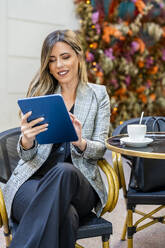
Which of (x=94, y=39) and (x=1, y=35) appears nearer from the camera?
(x=1, y=35)

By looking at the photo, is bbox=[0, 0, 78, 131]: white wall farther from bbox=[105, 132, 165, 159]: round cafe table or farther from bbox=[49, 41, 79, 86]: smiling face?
bbox=[105, 132, 165, 159]: round cafe table

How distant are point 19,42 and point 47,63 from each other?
6.03 feet

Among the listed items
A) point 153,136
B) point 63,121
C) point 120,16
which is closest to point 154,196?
point 153,136

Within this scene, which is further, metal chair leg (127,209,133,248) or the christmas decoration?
the christmas decoration

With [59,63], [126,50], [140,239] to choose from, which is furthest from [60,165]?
[126,50]

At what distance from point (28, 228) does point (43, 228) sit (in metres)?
0.07

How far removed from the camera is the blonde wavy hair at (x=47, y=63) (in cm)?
162

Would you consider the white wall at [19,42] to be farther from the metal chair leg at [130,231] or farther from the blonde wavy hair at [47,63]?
the metal chair leg at [130,231]

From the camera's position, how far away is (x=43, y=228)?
3.80 feet

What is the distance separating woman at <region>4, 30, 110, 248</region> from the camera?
1.19 m

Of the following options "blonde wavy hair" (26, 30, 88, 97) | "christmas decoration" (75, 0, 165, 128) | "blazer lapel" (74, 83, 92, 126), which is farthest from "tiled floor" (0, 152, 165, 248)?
"christmas decoration" (75, 0, 165, 128)

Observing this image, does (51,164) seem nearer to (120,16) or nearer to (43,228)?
(43,228)

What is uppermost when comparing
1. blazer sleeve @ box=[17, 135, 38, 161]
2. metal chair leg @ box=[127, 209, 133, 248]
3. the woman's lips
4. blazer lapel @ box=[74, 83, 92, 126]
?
the woman's lips

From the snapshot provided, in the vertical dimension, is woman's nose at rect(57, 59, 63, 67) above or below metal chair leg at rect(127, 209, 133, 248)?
above
